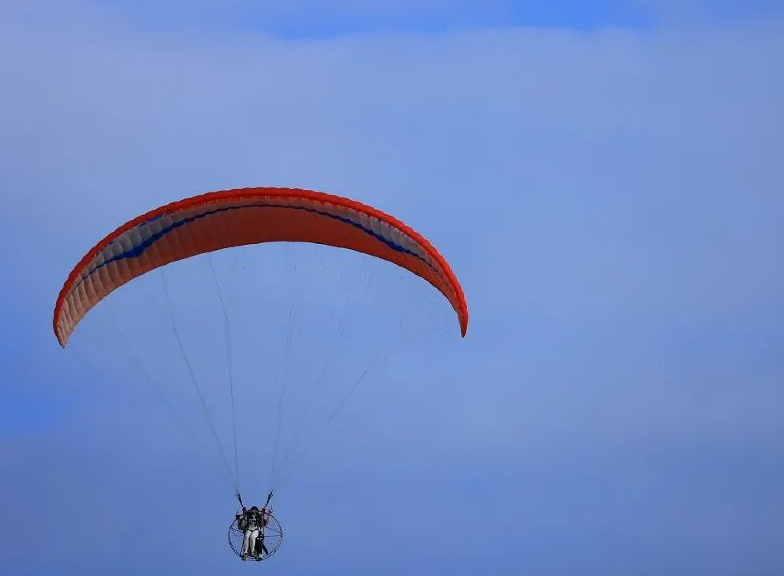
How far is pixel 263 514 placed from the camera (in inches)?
1737

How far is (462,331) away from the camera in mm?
43219

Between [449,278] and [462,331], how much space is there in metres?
1.30

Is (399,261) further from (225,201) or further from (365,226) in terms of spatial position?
(225,201)

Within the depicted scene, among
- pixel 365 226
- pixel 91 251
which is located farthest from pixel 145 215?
pixel 365 226

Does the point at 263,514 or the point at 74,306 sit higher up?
the point at 74,306

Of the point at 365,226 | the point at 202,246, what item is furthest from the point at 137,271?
the point at 365,226

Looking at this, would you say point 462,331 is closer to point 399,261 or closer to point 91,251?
point 399,261

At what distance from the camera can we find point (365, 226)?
143 ft

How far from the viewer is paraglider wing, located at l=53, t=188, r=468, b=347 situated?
4284 cm

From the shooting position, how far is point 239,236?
44.9 m

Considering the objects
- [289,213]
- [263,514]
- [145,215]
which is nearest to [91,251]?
[145,215]

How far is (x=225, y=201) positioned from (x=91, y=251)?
3391mm

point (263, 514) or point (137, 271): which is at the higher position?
point (137, 271)

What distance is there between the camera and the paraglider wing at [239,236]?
42.8m
